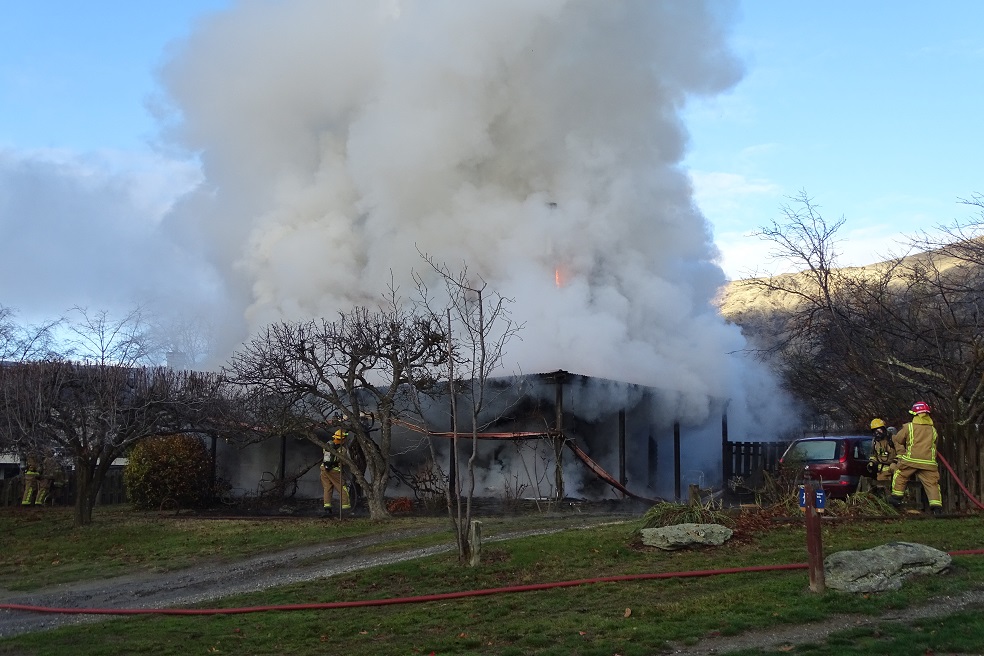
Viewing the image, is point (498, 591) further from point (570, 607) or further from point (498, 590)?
point (570, 607)

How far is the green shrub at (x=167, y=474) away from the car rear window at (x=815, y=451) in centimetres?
1376

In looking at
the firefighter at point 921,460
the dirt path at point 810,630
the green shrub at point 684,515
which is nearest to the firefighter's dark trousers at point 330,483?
the green shrub at point 684,515

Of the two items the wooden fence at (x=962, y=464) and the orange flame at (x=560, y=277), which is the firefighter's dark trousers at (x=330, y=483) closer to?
the orange flame at (x=560, y=277)

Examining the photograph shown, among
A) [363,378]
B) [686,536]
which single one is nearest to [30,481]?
[363,378]

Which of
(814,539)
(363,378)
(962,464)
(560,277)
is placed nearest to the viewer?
(814,539)

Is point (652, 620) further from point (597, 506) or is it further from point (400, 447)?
point (400, 447)

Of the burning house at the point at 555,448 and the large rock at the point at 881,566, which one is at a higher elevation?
the burning house at the point at 555,448

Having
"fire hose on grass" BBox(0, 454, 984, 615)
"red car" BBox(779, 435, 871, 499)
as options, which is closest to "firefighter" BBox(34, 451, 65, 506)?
"fire hose on grass" BBox(0, 454, 984, 615)

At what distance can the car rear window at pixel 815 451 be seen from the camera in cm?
1491

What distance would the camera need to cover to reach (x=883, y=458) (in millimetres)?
13547

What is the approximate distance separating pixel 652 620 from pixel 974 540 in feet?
16.0

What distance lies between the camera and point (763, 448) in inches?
811

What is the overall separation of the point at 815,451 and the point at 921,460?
9.35 ft

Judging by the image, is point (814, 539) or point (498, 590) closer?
point (814, 539)
